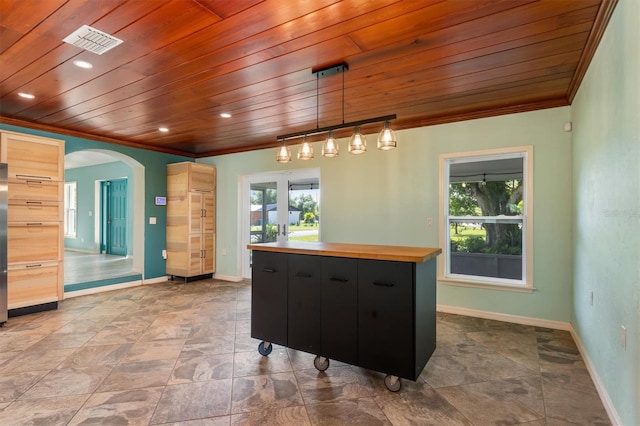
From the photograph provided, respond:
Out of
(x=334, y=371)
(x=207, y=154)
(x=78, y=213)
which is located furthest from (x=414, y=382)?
(x=78, y=213)

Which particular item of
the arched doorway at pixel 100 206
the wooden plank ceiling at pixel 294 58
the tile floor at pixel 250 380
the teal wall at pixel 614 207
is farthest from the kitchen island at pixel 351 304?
the arched doorway at pixel 100 206

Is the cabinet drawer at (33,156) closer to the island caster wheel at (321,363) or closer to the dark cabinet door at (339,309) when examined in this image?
the dark cabinet door at (339,309)

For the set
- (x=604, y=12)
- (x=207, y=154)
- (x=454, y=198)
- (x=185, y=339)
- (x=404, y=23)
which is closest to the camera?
(x=604, y=12)

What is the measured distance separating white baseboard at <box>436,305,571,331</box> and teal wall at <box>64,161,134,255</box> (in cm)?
753

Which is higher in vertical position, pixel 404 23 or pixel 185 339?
pixel 404 23

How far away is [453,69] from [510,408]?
8.16ft

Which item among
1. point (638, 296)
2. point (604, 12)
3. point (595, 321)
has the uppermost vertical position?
point (604, 12)

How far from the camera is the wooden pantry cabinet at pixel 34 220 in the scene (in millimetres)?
3738

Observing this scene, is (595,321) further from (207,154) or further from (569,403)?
(207,154)

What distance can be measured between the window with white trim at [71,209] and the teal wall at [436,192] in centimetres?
675

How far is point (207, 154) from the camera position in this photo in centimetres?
629

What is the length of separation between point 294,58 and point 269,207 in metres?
3.64

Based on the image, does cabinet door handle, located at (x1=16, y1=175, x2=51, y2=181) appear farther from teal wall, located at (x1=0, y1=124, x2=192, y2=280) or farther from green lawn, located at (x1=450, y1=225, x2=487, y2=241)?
green lawn, located at (x1=450, y1=225, x2=487, y2=241)

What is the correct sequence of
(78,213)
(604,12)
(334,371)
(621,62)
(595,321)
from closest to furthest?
(621,62)
(604,12)
(595,321)
(334,371)
(78,213)
